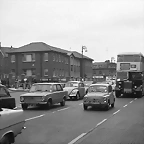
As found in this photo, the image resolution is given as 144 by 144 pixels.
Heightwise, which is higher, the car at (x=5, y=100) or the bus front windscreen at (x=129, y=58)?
the bus front windscreen at (x=129, y=58)

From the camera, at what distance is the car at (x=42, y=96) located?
16.8m

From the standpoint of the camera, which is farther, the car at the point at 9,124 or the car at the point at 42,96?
the car at the point at 42,96

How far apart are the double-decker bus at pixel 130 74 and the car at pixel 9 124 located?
24.0 meters

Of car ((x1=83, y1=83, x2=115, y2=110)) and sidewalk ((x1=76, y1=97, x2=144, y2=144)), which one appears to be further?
car ((x1=83, y1=83, x2=115, y2=110))

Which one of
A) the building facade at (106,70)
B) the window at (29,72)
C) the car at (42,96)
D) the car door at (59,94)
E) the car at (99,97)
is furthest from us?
the building facade at (106,70)

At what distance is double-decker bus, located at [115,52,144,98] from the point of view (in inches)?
1176

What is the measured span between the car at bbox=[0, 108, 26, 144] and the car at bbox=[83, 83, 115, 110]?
33.2 feet

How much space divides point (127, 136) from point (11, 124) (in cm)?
428

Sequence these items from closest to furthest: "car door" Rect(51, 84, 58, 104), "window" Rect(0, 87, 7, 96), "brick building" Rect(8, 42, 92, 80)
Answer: "window" Rect(0, 87, 7, 96)
"car door" Rect(51, 84, 58, 104)
"brick building" Rect(8, 42, 92, 80)

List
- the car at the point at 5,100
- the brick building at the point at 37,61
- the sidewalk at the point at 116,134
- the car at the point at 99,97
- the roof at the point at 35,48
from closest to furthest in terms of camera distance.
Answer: the sidewalk at the point at 116,134
the car at the point at 5,100
the car at the point at 99,97
the brick building at the point at 37,61
the roof at the point at 35,48

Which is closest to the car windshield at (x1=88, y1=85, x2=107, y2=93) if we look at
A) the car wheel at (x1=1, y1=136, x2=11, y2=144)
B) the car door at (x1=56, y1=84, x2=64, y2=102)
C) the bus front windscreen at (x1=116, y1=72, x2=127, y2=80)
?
the car door at (x1=56, y1=84, x2=64, y2=102)

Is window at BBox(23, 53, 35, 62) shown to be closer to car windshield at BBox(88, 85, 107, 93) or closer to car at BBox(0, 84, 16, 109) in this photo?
car windshield at BBox(88, 85, 107, 93)

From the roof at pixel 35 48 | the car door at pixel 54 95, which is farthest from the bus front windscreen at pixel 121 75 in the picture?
the roof at pixel 35 48

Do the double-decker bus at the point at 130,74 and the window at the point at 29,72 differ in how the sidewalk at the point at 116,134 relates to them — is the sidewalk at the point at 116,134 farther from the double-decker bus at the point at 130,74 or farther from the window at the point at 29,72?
the window at the point at 29,72
